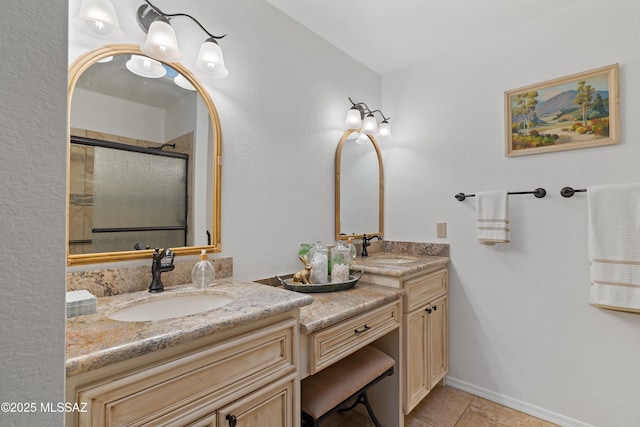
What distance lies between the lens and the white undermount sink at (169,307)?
1.06 meters

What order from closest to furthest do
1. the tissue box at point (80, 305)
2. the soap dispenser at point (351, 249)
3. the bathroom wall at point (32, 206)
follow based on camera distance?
the bathroom wall at point (32, 206) → the tissue box at point (80, 305) → the soap dispenser at point (351, 249)

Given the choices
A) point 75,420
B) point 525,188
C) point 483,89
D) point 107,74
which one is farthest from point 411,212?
point 75,420

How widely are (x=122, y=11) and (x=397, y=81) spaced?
197 centimetres

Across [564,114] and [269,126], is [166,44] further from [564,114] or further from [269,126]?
[564,114]

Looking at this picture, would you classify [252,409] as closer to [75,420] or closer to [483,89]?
[75,420]

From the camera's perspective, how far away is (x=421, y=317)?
71.5 inches

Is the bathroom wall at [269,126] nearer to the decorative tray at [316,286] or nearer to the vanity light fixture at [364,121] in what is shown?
the vanity light fixture at [364,121]

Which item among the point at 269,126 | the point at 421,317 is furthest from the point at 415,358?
the point at 269,126

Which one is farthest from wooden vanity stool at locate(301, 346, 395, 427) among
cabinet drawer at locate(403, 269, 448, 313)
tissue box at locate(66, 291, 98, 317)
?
tissue box at locate(66, 291, 98, 317)

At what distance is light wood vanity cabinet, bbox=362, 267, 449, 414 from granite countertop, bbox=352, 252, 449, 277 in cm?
3

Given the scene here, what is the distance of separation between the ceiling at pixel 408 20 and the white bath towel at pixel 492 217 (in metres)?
1.08

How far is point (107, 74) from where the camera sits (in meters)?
1.18

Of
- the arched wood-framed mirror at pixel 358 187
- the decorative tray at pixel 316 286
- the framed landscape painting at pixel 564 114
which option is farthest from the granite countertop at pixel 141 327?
the framed landscape painting at pixel 564 114

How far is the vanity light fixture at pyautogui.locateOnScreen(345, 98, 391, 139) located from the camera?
215cm
